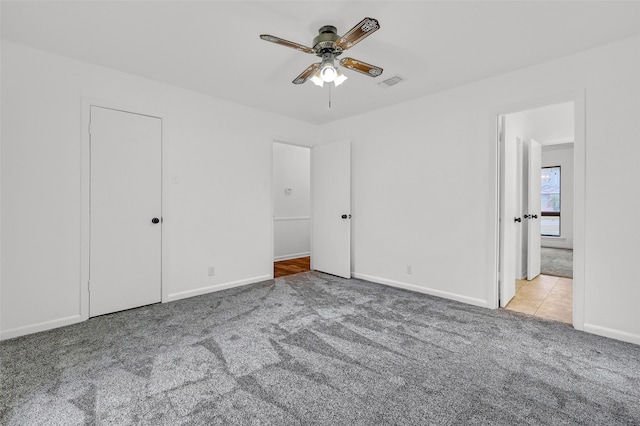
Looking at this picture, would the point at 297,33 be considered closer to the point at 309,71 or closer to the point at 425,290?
the point at 309,71

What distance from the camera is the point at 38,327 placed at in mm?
2641

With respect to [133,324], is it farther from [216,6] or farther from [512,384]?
[512,384]

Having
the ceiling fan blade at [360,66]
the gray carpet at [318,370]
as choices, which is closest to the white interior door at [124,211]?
the gray carpet at [318,370]

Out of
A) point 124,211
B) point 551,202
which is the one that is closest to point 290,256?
point 124,211

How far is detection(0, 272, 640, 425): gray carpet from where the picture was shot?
161cm

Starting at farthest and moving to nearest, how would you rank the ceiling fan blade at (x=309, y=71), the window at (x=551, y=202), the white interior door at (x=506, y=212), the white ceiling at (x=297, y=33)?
the window at (x=551, y=202)
the white interior door at (x=506, y=212)
the ceiling fan blade at (x=309, y=71)
the white ceiling at (x=297, y=33)

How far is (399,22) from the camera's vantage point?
2234 millimetres

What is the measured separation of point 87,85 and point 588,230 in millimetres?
4944

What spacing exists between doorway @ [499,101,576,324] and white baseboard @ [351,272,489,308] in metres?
0.25

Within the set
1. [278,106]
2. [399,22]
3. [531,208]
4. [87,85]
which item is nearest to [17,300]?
A: [87,85]

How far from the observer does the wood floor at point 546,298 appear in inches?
122

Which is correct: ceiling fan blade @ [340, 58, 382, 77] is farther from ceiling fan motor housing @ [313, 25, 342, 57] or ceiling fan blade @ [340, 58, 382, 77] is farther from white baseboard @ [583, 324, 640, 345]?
white baseboard @ [583, 324, 640, 345]

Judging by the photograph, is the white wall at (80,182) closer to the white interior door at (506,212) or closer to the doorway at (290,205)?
the doorway at (290,205)

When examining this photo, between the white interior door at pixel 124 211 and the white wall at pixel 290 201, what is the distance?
9.53 ft
